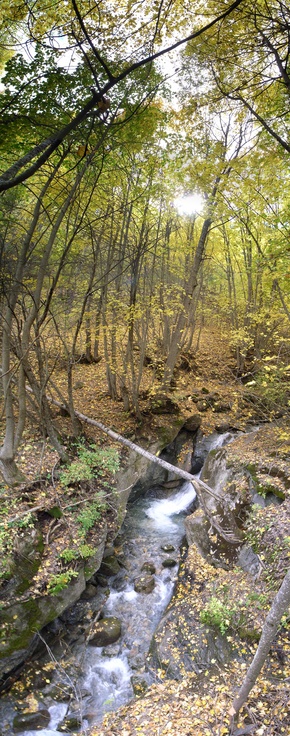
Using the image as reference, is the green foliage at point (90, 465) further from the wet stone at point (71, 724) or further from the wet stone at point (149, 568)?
the wet stone at point (71, 724)

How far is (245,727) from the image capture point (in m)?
3.55

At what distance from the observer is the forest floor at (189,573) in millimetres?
3783

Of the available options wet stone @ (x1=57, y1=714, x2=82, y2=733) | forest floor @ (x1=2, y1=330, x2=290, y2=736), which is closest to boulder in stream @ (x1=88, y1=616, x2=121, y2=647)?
wet stone @ (x1=57, y1=714, x2=82, y2=733)

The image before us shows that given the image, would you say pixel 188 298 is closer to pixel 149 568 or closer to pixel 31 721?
pixel 149 568

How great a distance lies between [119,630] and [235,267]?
1576 centimetres

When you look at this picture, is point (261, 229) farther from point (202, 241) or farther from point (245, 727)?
point (245, 727)

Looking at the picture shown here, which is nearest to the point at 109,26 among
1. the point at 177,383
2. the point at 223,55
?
the point at 223,55

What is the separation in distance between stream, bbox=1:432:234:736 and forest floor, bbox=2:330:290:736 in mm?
726

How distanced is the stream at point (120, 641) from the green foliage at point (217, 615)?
1.42m

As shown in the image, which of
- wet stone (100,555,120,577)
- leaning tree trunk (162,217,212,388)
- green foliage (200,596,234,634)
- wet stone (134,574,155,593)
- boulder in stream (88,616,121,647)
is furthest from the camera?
leaning tree trunk (162,217,212,388)

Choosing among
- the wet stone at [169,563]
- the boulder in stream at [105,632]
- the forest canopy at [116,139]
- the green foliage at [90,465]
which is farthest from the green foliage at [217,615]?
the forest canopy at [116,139]

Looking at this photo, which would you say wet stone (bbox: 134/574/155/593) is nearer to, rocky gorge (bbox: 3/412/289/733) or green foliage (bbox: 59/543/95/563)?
rocky gorge (bbox: 3/412/289/733)

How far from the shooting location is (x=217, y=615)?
5.16 metres

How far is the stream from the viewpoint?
520cm
